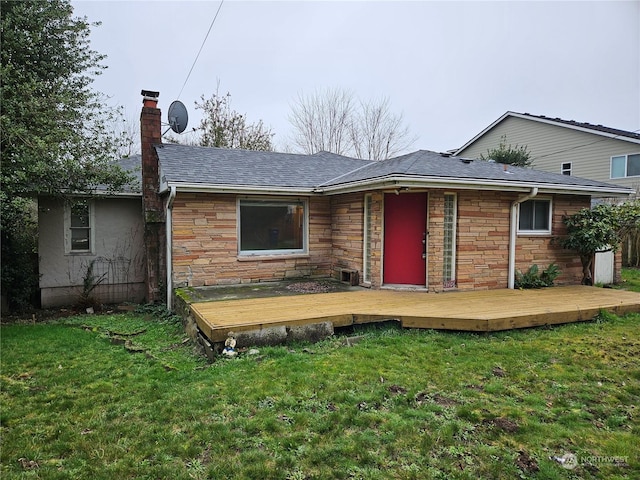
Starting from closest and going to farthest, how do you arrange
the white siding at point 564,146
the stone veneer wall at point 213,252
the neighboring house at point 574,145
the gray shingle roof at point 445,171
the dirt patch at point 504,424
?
the dirt patch at point 504,424
the gray shingle roof at point 445,171
the stone veneer wall at point 213,252
the neighboring house at point 574,145
the white siding at point 564,146

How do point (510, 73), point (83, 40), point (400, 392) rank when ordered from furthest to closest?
1. point (510, 73)
2. point (83, 40)
3. point (400, 392)

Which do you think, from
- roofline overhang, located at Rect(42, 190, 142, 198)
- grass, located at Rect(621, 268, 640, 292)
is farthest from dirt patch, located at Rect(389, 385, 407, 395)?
grass, located at Rect(621, 268, 640, 292)

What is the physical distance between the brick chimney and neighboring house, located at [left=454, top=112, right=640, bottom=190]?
1707 cm

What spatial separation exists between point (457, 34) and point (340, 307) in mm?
10867

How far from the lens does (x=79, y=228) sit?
9086mm

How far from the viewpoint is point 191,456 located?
2.72m

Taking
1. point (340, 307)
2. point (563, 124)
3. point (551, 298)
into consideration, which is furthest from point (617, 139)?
point (340, 307)

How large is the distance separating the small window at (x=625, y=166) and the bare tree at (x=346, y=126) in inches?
429

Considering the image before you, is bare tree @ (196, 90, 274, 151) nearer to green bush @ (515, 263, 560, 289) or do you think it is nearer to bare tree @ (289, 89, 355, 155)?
bare tree @ (289, 89, 355, 155)

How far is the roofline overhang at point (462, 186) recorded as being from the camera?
22.0 feet

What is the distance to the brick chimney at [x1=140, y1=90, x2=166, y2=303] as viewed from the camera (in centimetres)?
857

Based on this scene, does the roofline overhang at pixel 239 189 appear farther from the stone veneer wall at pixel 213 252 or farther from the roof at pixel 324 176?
the stone veneer wall at pixel 213 252

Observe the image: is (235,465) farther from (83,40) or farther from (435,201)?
(83,40)

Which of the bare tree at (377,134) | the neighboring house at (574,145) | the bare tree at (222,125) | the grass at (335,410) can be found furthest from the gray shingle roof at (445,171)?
the bare tree at (377,134)
